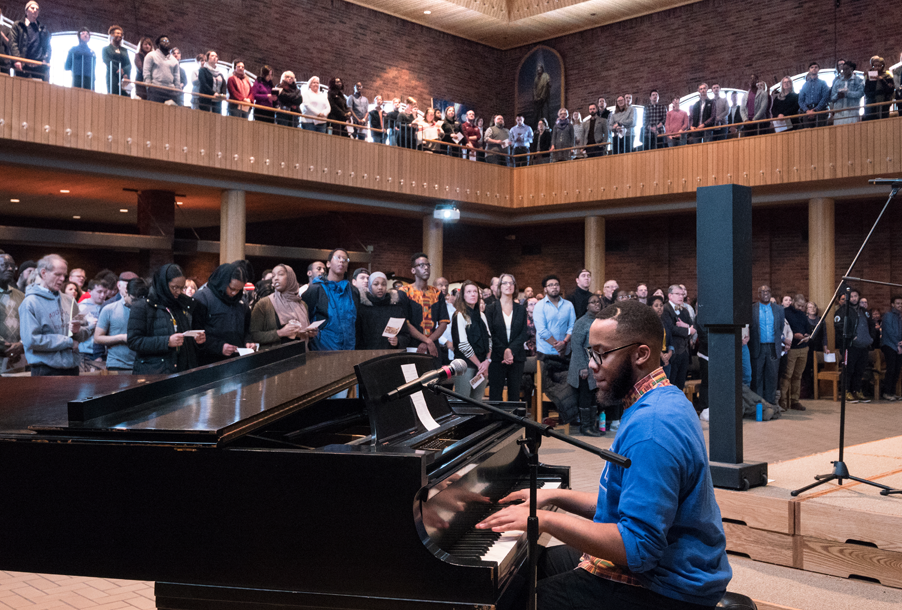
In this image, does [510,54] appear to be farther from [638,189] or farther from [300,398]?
[300,398]

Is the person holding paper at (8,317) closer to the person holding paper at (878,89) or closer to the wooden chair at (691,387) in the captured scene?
the wooden chair at (691,387)

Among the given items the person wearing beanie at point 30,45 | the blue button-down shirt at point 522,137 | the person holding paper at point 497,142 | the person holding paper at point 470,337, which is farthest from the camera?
the blue button-down shirt at point 522,137

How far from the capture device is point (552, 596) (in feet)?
6.75

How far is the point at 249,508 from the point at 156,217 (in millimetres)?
12282

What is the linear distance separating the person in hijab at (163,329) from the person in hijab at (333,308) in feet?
3.29

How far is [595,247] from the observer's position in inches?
619

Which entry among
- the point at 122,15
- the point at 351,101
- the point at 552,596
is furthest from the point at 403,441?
the point at 122,15

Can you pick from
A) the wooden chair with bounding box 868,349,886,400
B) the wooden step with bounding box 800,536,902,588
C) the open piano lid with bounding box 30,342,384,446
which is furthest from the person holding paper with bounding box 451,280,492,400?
the wooden chair with bounding box 868,349,886,400

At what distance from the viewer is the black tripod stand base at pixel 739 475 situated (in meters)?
3.79

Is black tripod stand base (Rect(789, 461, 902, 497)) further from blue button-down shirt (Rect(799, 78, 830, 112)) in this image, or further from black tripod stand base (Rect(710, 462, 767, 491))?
blue button-down shirt (Rect(799, 78, 830, 112))

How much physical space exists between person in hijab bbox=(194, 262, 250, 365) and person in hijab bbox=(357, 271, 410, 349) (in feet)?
3.61

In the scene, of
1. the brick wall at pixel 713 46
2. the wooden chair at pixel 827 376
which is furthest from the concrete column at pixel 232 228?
the brick wall at pixel 713 46

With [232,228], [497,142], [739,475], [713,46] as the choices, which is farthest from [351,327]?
[713,46]

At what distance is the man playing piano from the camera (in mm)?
1811
